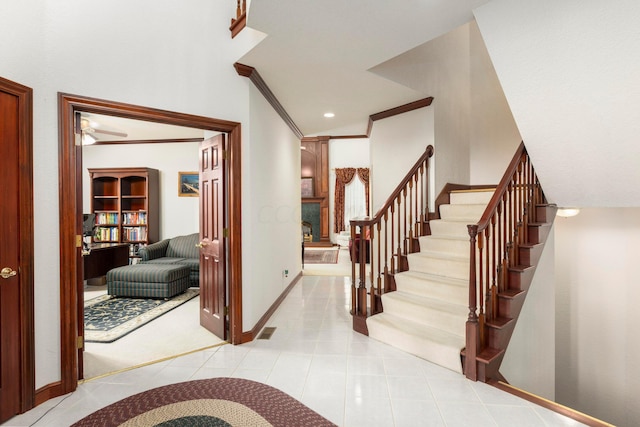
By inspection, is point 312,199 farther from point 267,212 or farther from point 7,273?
point 7,273

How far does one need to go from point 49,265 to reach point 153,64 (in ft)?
5.51

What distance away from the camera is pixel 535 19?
197 cm

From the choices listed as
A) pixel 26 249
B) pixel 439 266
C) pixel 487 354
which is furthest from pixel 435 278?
pixel 26 249

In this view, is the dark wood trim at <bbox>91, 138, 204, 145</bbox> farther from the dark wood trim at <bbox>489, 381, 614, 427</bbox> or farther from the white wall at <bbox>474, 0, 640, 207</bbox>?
the dark wood trim at <bbox>489, 381, 614, 427</bbox>

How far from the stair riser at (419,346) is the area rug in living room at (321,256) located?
4657 millimetres

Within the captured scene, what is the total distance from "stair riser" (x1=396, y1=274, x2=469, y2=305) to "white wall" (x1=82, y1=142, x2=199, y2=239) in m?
4.59

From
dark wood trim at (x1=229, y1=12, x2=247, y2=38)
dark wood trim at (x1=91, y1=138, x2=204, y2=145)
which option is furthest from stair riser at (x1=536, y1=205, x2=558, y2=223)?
dark wood trim at (x1=91, y1=138, x2=204, y2=145)

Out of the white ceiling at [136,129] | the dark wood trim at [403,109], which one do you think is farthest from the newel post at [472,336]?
the white ceiling at [136,129]

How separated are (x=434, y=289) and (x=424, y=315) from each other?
1.05ft

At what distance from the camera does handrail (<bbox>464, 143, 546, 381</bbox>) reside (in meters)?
2.43

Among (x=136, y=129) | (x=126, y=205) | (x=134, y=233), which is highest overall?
(x=136, y=129)

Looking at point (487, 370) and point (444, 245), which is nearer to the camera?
point (487, 370)

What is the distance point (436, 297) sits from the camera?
10.3ft

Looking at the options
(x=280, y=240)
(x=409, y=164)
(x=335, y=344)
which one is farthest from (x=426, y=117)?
(x=335, y=344)
